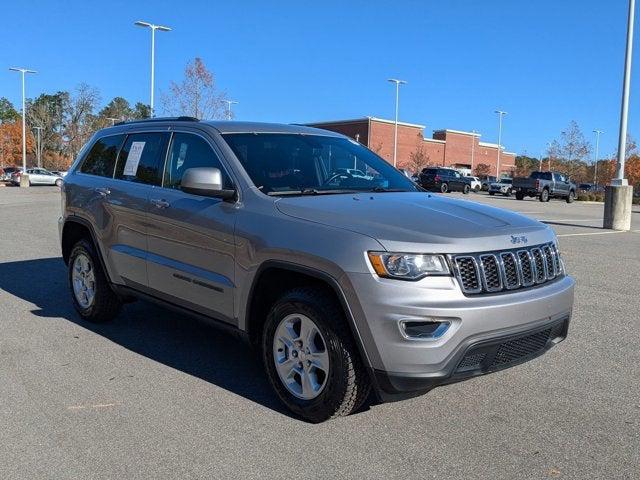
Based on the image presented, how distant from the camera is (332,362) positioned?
3.57 meters

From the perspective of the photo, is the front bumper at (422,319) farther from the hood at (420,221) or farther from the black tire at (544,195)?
the black tire at (544,195)

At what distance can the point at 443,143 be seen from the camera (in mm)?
95438

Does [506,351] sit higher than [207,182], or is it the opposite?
[207,182]

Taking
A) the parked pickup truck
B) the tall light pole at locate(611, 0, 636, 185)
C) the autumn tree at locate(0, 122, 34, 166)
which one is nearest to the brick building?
the parked pickup truck

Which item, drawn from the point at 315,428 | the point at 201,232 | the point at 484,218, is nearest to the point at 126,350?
the point at 201,232

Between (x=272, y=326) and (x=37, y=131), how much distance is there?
91418 millimetres

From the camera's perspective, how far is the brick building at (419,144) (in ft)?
268

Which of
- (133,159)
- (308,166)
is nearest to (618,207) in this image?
(308,166)

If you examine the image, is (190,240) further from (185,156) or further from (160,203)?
(185,156)

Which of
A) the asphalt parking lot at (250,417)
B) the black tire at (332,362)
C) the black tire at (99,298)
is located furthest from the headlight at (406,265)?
the black tire at (99,298)

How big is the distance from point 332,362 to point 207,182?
1.46m

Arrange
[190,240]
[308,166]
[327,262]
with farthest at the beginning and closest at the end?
[308,166] → [190,240] → [327,262]

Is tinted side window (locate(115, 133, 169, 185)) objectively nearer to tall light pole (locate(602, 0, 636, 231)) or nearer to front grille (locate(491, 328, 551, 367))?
front grille (locate(491, 328, 551, 367))

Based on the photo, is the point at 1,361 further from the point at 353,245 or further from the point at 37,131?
the point at 37,131
